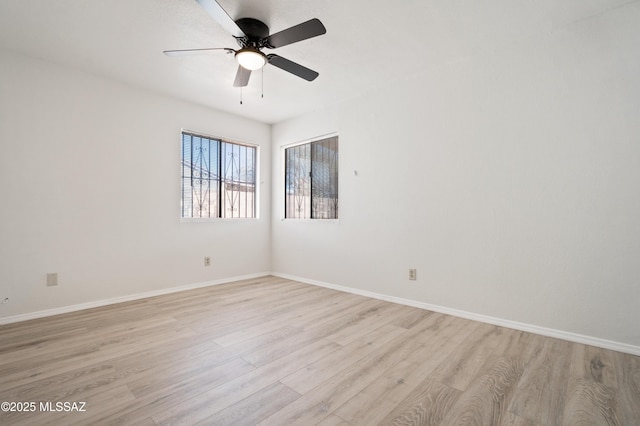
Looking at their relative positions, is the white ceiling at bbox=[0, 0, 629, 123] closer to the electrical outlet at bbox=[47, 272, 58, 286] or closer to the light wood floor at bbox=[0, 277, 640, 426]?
the electrical outlet at bbox=[47, 272, 58, 286]

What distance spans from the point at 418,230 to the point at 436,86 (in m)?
1.52

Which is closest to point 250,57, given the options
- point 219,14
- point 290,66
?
point 290,66

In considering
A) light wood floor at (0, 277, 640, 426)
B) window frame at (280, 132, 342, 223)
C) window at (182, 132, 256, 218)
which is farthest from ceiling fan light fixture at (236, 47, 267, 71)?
light wood floor at (0, 277, 640, 426)

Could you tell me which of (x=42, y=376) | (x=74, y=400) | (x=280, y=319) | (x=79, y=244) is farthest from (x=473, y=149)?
(x=79, y=244)

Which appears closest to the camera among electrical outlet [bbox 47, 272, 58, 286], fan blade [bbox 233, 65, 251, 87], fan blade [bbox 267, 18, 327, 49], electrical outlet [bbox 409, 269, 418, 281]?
fan blade [bbox 267, 18, 327, 49]

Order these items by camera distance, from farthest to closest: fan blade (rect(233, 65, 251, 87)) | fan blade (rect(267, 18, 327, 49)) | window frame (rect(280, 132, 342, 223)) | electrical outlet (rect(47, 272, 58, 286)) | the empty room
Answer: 1. window frame (rect(280, 132, 342, 223))
2. electrical outlet (rect(47, 272, 58, 286))
3. fan blade (rect(233, 65, 251, 87))
4. fan blade (rect(267, 18, 327, 49))
5. the empty room

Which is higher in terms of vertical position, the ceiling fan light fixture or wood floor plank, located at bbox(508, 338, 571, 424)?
the ceiling fan light fixture

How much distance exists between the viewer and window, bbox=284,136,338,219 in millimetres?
4133

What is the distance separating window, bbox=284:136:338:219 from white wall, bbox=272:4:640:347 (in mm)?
404

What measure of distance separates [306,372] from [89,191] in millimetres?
2982

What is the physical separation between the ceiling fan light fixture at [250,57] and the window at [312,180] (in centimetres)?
183

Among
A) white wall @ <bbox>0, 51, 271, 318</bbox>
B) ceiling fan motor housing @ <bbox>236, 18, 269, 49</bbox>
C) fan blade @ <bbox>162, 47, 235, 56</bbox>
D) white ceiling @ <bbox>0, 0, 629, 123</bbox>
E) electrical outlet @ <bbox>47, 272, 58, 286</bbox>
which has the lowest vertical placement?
electrical outlet @ <bbox>47, 272, 58, 286</bbox>

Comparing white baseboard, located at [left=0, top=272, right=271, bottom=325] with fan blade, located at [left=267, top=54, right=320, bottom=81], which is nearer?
fan blade, located at [left=267, top=54, right=320, bottom=81]

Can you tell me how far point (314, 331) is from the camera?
2479mm
